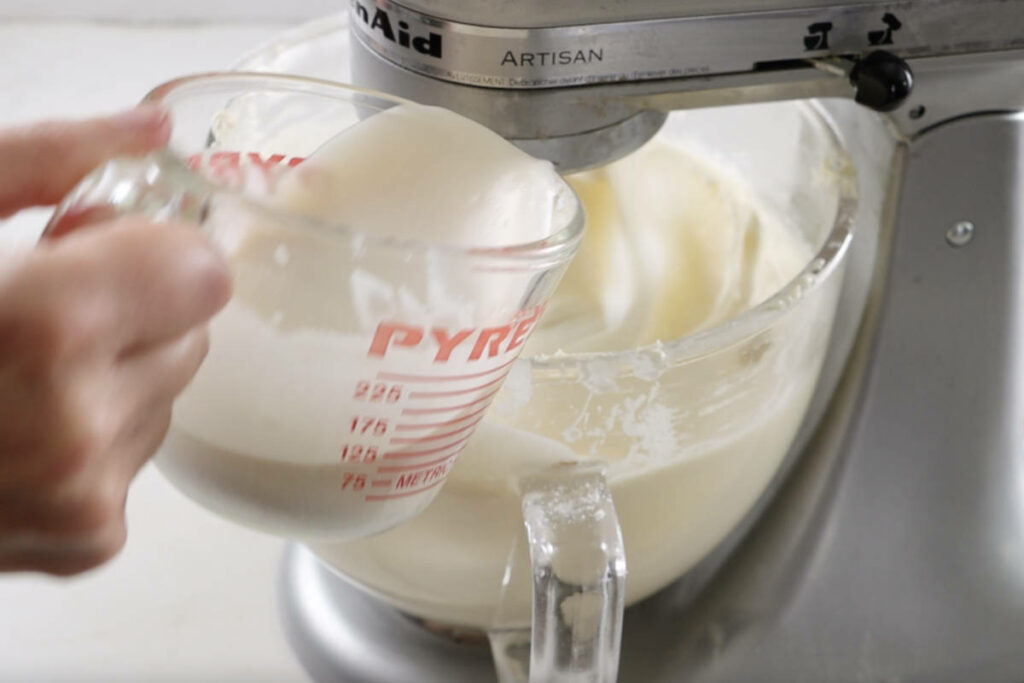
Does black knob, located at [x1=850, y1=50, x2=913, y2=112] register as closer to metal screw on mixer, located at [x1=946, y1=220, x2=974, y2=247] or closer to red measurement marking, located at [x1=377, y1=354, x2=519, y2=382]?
metal screw on mixer, located at [x1=946, y1=220, x2=974, y2=247]

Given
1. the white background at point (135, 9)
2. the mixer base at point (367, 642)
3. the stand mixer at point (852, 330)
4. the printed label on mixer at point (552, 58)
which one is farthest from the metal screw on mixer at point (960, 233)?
the white background at point (135, 9)

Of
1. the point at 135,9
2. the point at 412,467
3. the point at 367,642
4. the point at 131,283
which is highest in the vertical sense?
the point at 131,283

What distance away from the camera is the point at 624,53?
1.49 ft

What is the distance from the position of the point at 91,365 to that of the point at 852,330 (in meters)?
0.42

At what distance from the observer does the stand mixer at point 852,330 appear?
456 millimetres

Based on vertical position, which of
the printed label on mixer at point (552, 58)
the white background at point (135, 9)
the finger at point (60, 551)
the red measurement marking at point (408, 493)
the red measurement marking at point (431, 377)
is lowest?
the white background at point (135, 9)

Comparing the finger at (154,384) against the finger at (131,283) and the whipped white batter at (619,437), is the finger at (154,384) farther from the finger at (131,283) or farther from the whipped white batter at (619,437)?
the whipped white batter at (619,437)

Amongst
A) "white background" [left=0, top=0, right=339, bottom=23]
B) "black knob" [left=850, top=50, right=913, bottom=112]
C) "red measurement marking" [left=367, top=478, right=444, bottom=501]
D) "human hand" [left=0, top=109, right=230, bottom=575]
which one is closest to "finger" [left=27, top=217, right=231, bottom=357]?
"human hand" [left=0, top=109, right=230, bottom=575]

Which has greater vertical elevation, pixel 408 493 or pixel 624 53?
pixel 624 53

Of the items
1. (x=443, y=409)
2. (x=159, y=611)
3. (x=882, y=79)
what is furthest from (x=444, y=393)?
(x=159, y=611)

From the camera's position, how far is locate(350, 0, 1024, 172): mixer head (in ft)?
1.44

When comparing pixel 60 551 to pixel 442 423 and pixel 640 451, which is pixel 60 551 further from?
pixel 640 451

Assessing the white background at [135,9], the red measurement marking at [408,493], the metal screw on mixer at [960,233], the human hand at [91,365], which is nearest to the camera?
the human hand at [91,365]

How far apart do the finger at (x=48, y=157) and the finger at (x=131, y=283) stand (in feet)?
0.36
